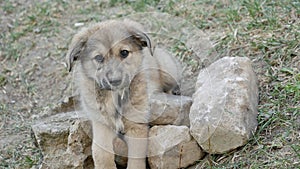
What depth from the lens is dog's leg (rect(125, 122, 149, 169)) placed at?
158 inches

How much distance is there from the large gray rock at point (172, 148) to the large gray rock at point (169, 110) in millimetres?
133

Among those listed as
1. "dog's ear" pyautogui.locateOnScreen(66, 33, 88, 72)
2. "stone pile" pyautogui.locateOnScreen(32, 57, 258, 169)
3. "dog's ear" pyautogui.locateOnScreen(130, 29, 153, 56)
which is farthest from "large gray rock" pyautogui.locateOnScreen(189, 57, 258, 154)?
"dog's ear" pyautogui.locateOnScreen(66, 33, 88, 72)

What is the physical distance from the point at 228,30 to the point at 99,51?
1969mm

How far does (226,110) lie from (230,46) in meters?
1.38

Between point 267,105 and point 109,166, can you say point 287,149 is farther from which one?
point 109,166

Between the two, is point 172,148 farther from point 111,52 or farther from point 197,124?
point 111,52

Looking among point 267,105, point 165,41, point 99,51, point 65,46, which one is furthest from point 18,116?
point 267,105

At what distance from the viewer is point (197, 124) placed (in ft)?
12.8

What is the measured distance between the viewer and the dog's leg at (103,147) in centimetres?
412

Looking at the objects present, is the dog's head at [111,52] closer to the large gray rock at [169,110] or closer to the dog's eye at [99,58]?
the dog's eye at [99,58]

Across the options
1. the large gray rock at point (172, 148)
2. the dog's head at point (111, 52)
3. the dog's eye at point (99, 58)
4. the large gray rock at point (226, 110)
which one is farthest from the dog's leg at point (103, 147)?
the large gray rock at point (226, 110)

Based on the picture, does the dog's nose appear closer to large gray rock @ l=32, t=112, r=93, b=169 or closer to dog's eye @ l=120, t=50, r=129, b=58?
dog's eye @ l=120, t=50, r=129, b=58

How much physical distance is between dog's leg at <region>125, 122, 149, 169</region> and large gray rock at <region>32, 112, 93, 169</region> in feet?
1.61

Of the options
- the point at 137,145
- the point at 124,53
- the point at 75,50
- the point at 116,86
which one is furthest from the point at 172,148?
the point at 75,50
